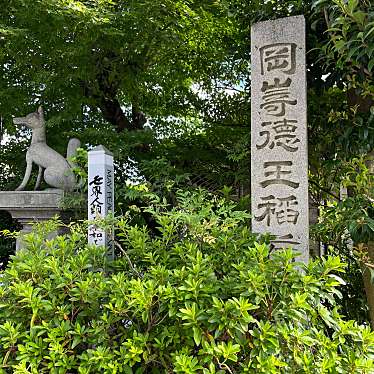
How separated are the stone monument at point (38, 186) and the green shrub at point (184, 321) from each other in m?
2.03

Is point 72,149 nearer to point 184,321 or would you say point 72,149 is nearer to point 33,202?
point 33,202

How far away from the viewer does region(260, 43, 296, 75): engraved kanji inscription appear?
110 inches

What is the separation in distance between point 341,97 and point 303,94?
135 cm

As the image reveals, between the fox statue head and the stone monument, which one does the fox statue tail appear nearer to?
the stone monument

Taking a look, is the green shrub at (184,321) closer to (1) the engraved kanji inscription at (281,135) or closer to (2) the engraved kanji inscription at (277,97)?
(1) the engraved kanji inscription at (281,135)

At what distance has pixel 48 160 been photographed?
4523 mm

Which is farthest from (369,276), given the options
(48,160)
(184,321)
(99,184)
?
(48,160)

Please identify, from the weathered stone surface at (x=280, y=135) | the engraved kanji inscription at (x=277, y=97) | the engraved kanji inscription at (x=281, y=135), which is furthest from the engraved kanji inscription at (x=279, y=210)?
the engraved kanji inscription at (x=277, y=97)

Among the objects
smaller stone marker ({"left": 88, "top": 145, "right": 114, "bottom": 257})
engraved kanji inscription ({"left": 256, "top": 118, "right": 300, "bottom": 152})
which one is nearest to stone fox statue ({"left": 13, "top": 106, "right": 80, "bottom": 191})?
smaller stone marker ({"left": 88, "top": 145, "right": 114, "bottom": 257})

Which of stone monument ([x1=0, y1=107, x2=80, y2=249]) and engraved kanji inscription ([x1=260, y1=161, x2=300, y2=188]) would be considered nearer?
engraved kanji inscription ([x1=260, y1=161, x2=300, y2=188])

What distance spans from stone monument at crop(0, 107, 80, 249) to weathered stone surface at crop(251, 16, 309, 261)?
2.21 m

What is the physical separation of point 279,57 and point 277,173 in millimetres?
732

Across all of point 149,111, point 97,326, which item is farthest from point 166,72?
point 97,326

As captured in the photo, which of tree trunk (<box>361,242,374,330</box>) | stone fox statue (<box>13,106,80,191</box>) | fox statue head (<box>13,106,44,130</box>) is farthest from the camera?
fox statue head (<box>13,106,44,130</box>)
